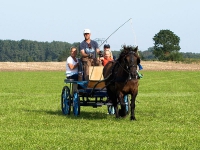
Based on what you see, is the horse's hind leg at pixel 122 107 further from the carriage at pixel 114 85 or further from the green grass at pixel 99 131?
the green grass at pixel 99 131

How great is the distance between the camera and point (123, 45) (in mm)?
14203

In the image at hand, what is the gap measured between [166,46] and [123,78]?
13054 centimetres

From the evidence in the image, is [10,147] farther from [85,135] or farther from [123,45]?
[123,45]

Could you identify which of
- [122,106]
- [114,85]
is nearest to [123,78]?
[114,85]

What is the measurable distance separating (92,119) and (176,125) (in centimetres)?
247

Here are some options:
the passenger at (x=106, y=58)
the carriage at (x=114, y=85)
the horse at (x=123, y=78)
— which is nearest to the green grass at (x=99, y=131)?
the carriage at (x=114, y=85)

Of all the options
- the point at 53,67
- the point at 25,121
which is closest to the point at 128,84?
the point at 25,121

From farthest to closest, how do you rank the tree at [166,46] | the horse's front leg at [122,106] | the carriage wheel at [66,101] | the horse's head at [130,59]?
1. the tree at [166,46]
2. the carriage wheel at [66,101]
3. the horse's front leg at [122,106]
4. the horse's head at [130,59]

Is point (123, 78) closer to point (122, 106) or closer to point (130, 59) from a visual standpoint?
point (130, 59)

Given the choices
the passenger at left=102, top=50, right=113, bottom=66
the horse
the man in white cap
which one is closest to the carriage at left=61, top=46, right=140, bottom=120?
the horse

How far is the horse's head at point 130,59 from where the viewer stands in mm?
13633

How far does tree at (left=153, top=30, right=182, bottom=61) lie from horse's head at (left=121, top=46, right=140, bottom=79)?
401 feet

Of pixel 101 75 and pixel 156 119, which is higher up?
pixel 101 75

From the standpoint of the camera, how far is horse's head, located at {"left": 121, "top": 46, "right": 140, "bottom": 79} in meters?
13.6
